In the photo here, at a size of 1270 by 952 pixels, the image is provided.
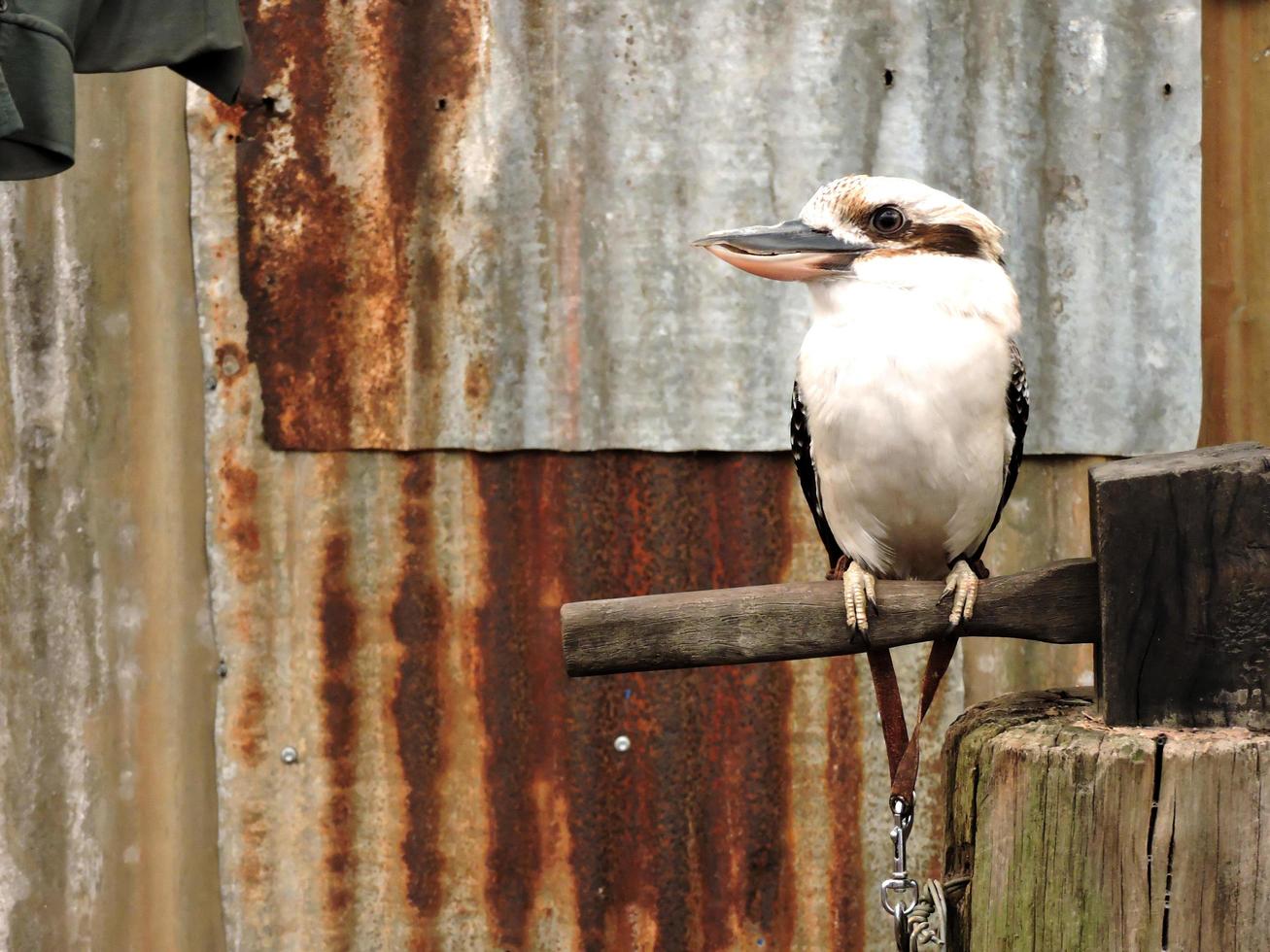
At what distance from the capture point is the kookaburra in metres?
2.11

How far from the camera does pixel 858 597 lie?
1873mm

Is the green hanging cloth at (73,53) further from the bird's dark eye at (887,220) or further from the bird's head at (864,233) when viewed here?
the bird's dark eye at (887,220)

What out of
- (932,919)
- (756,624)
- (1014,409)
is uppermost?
(1014,409)

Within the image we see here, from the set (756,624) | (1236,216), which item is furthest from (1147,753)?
(1236,216)

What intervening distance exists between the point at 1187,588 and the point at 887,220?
2.72 ft

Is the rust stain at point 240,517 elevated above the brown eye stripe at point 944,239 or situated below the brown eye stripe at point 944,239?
below

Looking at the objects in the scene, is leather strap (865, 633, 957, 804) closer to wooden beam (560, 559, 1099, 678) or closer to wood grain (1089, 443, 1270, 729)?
wooden beam (560, 559, 1099, 678)

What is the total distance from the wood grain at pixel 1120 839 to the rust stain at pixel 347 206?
5.43 feet

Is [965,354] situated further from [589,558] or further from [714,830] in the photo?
[714,830]

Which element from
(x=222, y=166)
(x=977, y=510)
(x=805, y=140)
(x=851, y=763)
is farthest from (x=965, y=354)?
(x=222, y=166)

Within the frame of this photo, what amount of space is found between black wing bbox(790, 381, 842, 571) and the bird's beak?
0.27m

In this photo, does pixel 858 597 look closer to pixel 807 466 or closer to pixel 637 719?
pixel 807 466

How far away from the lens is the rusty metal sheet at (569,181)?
2.82m

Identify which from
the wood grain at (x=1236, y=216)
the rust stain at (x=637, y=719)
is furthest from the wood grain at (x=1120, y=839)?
the wood grain at (x=1236, y=216)
